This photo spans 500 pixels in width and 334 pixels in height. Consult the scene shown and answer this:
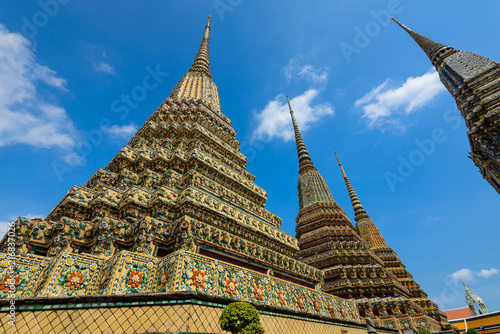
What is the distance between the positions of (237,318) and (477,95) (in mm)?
24725

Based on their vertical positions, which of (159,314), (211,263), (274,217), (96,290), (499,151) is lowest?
(159,314)

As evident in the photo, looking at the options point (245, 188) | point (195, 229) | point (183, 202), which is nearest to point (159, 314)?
point (195, 229)

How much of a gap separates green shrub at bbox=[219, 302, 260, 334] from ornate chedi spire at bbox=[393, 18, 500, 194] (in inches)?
742

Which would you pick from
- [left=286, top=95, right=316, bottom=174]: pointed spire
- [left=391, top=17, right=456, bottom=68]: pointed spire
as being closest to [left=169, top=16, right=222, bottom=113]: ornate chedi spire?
[left=286, top=95, right=316, bottom=174]: pointed spire

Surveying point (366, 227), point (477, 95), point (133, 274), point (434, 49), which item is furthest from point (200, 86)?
point (366, 227)

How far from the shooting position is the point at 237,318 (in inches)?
161

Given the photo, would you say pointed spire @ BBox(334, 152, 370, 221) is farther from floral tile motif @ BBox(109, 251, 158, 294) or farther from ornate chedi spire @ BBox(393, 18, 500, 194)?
floral tile motif @ BBox(109, 251, 158, 294)

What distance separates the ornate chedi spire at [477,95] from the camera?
16.0 m

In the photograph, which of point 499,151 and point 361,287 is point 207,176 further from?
point 499,151

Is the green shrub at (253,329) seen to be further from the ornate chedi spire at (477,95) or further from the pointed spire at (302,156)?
the pointed spire at (302,156)

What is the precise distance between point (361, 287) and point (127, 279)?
17.6 metres

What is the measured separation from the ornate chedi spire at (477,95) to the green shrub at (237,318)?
18.9 meters

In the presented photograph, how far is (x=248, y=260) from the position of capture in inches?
364

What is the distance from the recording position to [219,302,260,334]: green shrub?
13.4 ft
